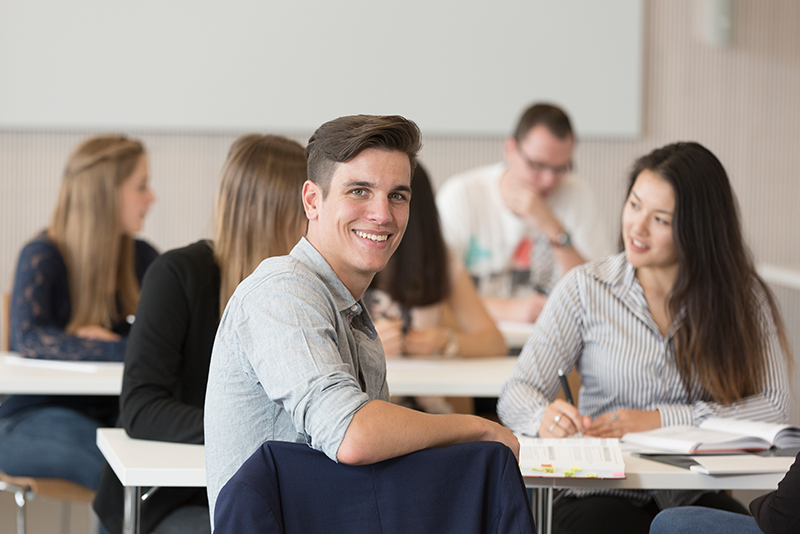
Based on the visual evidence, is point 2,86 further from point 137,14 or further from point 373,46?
point 373,46

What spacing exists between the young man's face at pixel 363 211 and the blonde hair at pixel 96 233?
1633 millimetres

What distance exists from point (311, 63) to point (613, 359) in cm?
298

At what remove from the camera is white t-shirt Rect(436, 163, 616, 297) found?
3.59m

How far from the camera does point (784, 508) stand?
4.23ft

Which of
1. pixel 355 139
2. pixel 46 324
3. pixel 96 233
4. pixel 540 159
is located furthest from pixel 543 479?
pixel 540 159

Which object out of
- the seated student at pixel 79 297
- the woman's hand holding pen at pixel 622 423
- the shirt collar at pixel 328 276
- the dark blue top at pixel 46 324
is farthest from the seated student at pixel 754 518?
the dark blue top at pixel 46 324

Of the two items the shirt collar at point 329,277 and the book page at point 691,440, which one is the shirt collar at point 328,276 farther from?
the book page at point 691,440

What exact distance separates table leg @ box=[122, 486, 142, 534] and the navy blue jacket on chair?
0.64 m

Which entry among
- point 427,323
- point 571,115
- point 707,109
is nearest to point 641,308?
point 427,323

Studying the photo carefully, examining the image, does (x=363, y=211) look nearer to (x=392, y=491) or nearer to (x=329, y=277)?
(x=329, y=277)

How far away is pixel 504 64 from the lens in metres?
4.52

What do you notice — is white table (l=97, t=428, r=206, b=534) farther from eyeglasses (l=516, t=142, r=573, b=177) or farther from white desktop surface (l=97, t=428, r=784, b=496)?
eyeglasses (l=516, t=142, r=573, b=177)

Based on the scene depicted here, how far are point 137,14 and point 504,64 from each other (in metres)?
1.97

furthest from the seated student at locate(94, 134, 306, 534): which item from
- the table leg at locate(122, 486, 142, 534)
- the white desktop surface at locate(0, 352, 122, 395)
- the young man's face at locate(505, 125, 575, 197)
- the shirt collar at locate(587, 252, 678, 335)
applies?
the young man's face at locate(505, 125, 575, 197)
